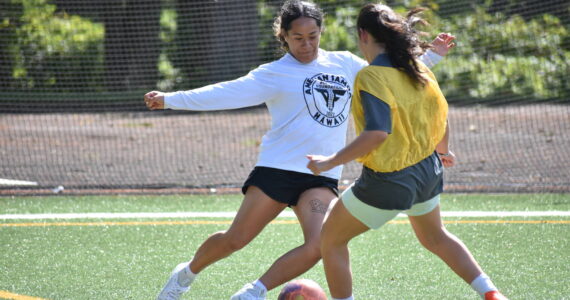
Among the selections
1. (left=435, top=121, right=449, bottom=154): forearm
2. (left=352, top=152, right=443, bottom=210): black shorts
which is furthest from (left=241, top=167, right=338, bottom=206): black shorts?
(left=435, top=121, right=449, bottom=154): forearm

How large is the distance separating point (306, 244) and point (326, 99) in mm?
825

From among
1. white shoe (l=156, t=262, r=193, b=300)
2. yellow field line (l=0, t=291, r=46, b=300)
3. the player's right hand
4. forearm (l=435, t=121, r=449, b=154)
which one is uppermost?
the player's right hand

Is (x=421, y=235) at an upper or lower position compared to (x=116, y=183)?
upper

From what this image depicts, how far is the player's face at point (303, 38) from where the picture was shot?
14.6 ft

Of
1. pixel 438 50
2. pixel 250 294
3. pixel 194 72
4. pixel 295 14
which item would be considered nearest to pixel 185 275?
pixel 250 294

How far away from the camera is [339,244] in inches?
161

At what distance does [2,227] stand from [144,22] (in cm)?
907

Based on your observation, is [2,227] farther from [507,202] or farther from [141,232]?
[507,202]

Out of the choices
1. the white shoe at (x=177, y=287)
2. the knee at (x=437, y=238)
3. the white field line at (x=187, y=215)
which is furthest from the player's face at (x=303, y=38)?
the white field line at (x=187, y=215)

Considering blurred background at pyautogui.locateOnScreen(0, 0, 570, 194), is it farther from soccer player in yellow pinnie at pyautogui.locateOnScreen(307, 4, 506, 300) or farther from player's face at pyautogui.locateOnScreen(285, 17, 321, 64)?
soccer player in yellow pinnie at pyautogui.locateOnScreen(307, 4, 506, 300)

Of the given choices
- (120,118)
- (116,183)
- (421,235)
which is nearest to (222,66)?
(120,118)

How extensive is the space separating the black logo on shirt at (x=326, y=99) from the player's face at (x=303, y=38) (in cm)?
14

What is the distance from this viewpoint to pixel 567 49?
15336 mm

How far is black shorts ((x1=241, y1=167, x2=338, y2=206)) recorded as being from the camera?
14.7 feet
